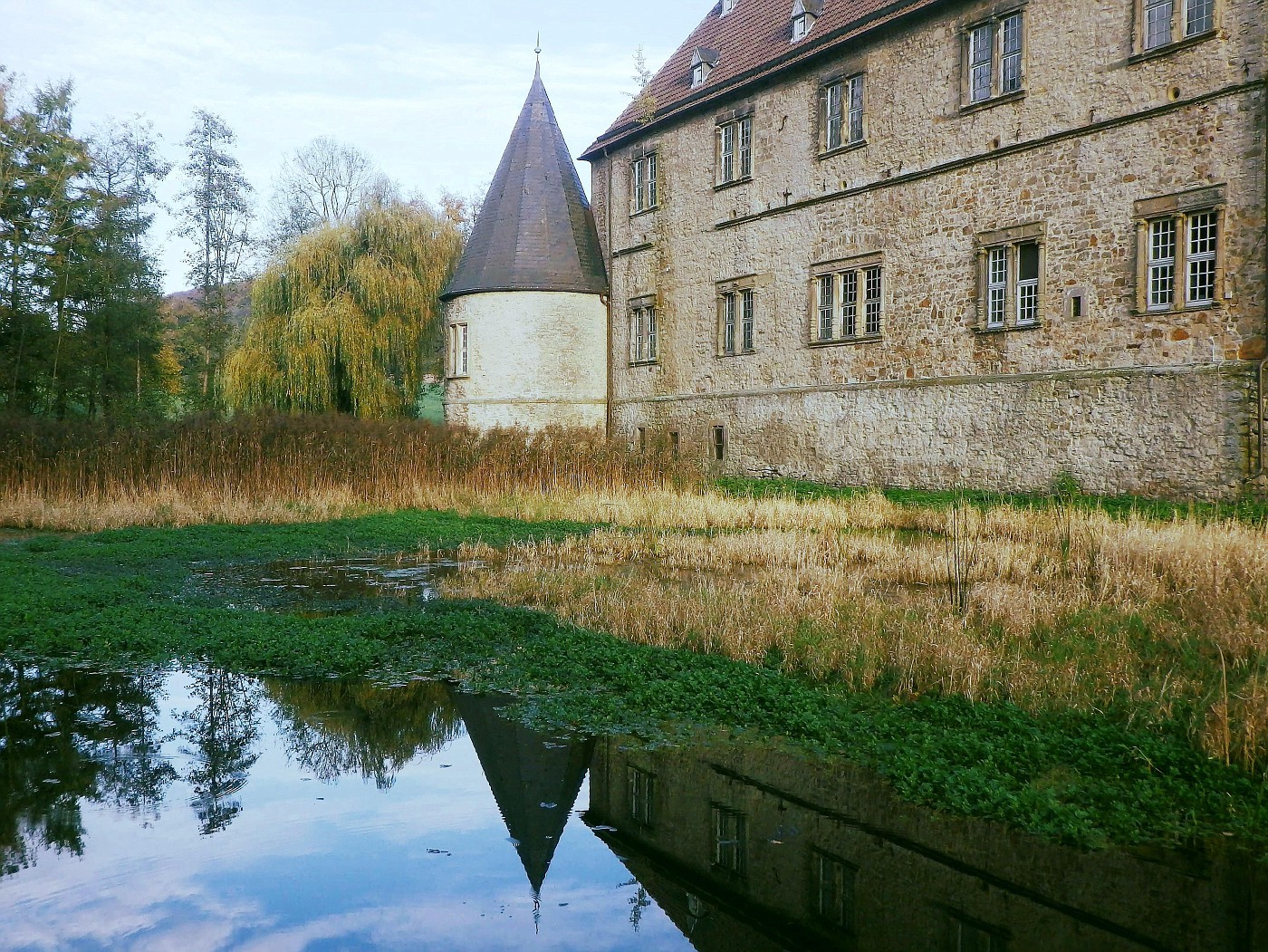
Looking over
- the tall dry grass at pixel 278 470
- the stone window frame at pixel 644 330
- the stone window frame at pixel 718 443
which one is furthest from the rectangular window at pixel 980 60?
the stone window frame at pixel 644 330

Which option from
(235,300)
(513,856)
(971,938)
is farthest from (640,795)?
(235,300)

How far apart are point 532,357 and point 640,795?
27207 mm

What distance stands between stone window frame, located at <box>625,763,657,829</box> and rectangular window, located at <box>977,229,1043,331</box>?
57.2ft

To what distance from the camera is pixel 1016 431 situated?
2078cm

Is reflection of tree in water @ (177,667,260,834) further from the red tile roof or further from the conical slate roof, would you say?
the conical slate roof

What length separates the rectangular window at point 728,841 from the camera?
425 centimetres

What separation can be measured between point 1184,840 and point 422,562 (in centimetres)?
975

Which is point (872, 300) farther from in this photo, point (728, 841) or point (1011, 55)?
point (728, 841)

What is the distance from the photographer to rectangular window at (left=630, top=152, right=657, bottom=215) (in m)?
30.8

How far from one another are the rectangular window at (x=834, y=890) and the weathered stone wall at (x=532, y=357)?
2741cm

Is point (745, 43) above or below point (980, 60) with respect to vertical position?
above

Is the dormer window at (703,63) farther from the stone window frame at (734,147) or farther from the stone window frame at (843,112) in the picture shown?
the stone window frame at (843,112)

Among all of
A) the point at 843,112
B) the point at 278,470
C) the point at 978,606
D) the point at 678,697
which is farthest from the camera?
the point at 843,112

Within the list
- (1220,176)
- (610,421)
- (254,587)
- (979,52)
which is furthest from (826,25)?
(254,587)
